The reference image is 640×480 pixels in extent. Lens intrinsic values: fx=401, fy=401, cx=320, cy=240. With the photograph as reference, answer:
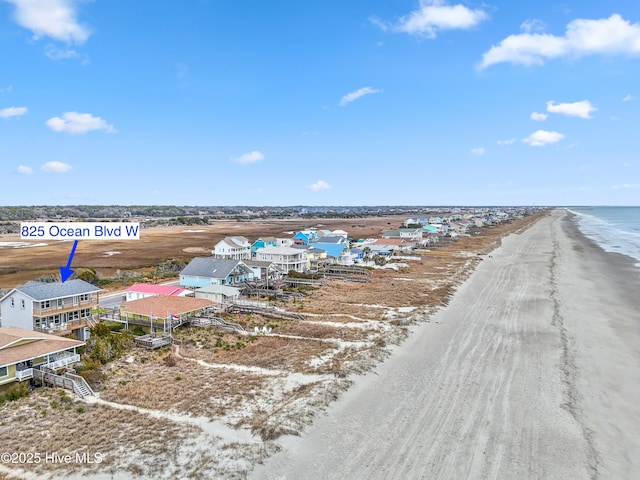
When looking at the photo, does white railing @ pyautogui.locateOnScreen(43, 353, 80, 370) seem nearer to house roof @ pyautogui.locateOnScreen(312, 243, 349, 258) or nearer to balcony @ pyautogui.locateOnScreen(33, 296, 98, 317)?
balcony @ pyautogui.locateOnScreen(33, 296, 98, 317)

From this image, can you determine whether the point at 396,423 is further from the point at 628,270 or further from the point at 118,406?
the point at 628,270

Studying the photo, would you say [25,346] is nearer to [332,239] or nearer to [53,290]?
[53,290]

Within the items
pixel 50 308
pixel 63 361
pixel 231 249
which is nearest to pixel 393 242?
pixel 231 249

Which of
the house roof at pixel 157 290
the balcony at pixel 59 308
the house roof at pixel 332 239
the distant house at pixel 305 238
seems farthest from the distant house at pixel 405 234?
the balcony at pixel 59 308

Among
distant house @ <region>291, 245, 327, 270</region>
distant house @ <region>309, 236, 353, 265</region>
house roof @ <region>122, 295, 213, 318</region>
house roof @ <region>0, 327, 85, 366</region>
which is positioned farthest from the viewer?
distant house @ <region>309, 236, 353, 265</region>

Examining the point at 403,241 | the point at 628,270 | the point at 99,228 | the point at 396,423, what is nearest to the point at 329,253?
the point at 403,241

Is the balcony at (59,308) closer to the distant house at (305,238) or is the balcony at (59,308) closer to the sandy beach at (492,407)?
the sandy beach at (492,407)

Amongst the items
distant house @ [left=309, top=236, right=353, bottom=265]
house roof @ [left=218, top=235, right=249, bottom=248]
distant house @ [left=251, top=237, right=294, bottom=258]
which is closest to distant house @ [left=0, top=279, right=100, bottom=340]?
house roof @ [left=218, top=235, right=249, bottom=248]


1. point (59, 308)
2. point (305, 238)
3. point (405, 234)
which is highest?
point (305, 238)
